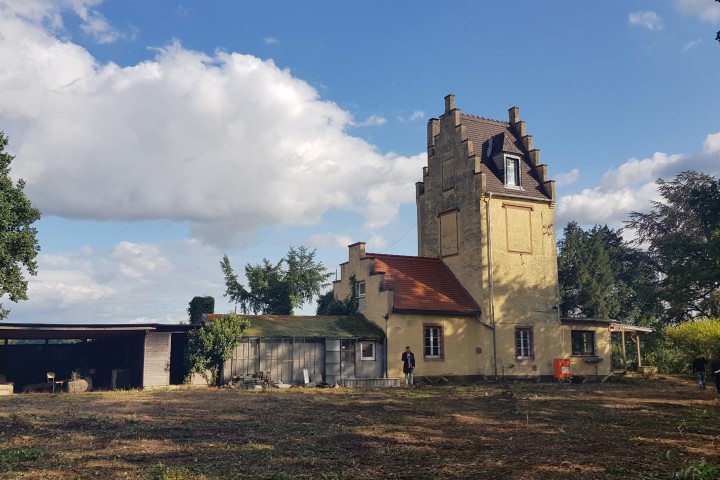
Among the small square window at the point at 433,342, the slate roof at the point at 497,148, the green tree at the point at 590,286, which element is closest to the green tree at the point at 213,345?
the small square window at the point at 433,342

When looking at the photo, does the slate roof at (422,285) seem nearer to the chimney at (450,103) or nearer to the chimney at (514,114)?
the chimney at (450,103)

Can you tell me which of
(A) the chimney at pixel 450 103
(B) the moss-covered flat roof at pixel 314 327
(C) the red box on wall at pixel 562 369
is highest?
(A) the chimney at pixel 450 103

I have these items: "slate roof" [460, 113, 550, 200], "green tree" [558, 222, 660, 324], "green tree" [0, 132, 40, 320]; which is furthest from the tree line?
"green tree" [0, 132, 40, 320]

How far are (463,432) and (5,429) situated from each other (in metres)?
11.1

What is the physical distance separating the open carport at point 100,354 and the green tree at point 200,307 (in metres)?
2.68

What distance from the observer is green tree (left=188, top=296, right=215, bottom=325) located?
3503cm

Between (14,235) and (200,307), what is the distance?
10060 mm

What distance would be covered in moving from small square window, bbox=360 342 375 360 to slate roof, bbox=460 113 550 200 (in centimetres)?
1064

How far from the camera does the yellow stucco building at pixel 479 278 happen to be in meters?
32.7

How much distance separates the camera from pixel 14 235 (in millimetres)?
31812

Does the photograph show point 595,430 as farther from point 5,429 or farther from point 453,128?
point 453,128

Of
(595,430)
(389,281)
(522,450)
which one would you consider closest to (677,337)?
(389,281)

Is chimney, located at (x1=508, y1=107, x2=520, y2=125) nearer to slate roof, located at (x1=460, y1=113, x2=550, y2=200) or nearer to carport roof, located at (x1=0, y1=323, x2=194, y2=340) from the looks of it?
slate roof, located at (x1=460, y1=113, x2=550, y2=200)

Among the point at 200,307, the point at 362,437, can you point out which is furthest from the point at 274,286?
the point at 362,437
